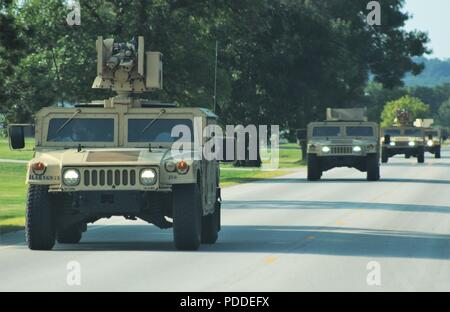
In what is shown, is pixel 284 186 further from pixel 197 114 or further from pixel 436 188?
pixel 197 114

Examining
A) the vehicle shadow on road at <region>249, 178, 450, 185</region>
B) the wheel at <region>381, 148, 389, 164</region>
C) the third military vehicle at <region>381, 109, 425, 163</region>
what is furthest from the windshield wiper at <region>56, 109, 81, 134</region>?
the wheel at <region>381, 148, 389, 164</region>

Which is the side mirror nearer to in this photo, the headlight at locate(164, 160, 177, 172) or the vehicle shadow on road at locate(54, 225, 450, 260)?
the vehicle shadow on road at locate(54, 225, 450, 260)

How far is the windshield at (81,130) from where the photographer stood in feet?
62.7

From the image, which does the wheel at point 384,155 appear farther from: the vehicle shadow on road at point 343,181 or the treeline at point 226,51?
the vehicle shadow on road at point 343,181

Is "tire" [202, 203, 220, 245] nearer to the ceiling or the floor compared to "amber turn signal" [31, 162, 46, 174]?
nearer to the floor

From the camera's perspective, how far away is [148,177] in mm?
17359

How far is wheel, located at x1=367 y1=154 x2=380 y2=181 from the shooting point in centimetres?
4338

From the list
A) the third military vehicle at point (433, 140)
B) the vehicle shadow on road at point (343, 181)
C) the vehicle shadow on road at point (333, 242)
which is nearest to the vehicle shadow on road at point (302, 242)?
the vehicle shadow on road at point (333, 242)

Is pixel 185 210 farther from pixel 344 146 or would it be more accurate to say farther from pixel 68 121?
pixel 344 146

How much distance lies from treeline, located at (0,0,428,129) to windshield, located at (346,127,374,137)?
427 cm

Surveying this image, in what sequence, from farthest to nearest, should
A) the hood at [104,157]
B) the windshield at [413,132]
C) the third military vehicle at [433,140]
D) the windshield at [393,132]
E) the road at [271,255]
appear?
the third military vehicle at [433,140]
the windshield at [393,132]
the windshield at [413,132]
the hood at [104,157]
the road at [271,255]

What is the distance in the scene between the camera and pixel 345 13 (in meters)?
94.9

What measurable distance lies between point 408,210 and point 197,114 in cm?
1049

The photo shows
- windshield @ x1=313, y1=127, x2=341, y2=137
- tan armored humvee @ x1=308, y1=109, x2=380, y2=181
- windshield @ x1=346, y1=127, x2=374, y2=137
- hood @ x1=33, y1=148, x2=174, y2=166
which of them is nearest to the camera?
hood @ x1=33, y1=148, x2=174, y2=166
